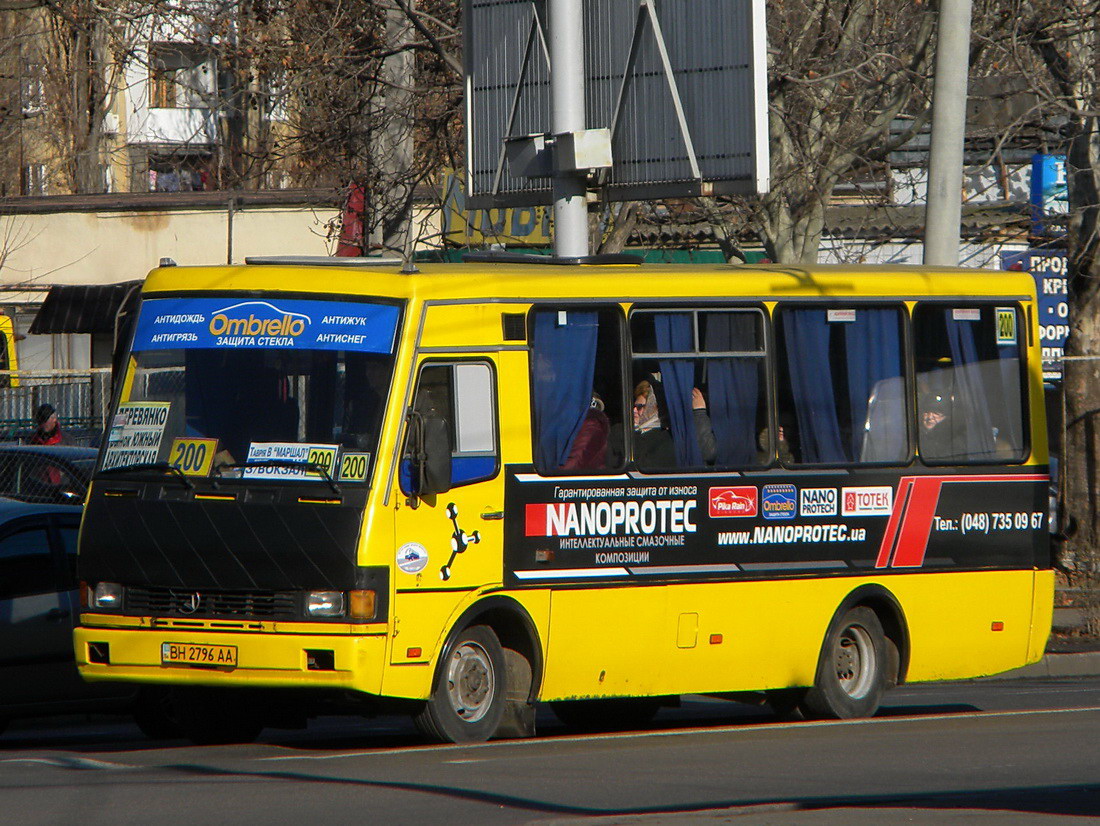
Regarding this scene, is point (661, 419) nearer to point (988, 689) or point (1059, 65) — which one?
point (988, 689)

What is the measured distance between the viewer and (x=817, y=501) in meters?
12.1

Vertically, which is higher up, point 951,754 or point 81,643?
point 81,643

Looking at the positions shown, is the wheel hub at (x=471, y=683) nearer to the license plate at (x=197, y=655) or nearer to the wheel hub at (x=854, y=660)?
the license plate at (x=197, y=655)

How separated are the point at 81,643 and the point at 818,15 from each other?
39.4ft

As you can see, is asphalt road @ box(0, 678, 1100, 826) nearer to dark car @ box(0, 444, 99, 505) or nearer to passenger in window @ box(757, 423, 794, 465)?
passenger in window @ box(757, 423, 794, 465)

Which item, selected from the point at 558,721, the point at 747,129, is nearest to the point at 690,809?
the point at 558,721

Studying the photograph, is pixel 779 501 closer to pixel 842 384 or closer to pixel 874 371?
pixel 842 384

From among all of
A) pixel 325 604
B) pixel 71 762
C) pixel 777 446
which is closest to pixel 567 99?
pixel 777 446

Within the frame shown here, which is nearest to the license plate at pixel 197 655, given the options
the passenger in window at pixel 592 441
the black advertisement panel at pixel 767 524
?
the black advertisement panel at pixel 767 524

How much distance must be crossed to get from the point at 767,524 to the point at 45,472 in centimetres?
661

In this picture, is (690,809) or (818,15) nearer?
(690,809)

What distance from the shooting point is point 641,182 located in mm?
16016

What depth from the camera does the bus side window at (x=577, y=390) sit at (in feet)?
35.9

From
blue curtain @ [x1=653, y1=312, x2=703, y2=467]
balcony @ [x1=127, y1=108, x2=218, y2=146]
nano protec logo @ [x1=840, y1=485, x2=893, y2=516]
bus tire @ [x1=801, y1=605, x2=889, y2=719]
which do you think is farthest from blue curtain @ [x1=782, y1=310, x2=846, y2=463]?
balcony @ [x1=127, y1=108, x2=218, y2=146]
